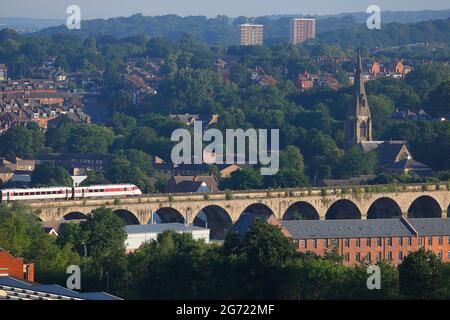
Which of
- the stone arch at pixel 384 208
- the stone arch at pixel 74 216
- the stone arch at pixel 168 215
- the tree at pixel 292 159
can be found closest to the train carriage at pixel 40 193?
the stone arch at pixel 74 216

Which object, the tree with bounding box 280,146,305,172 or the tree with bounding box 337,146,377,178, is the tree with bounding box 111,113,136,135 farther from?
the tree with bounding box 337,146,377,178

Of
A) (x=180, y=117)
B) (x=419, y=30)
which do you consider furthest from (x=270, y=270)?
(x=419, y=30)

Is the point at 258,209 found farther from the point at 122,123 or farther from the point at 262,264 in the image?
the point at 122,123

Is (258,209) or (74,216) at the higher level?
(74,216)

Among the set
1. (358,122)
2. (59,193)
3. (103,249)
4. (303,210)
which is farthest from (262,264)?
(358,122)

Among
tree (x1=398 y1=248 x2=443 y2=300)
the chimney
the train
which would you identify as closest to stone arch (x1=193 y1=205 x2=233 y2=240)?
the train

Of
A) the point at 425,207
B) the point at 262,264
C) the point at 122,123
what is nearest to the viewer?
the point at 262,264

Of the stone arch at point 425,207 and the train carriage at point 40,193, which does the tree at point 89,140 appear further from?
the train carriage at point 40,193
